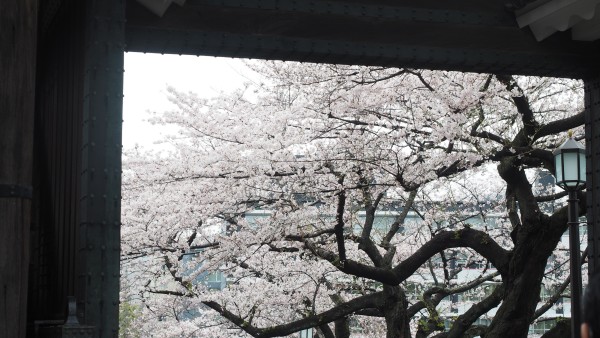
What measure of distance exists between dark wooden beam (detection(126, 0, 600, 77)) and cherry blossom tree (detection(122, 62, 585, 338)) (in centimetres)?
429

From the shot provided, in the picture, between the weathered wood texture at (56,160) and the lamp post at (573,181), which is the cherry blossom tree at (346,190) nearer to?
the lamp post at (573,181)

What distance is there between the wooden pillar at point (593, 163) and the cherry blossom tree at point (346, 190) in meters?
3.83

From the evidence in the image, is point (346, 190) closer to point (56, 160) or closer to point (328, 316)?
point (328, 316)

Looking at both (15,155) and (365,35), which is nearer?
(15,155)

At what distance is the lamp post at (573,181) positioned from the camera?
769cm

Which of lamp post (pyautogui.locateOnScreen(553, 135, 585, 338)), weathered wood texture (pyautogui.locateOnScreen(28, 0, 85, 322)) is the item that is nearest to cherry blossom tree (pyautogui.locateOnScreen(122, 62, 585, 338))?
lamp post (pyautogui.locateOnScreen(553, 135, 585, 338))

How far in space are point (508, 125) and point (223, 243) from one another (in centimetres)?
518

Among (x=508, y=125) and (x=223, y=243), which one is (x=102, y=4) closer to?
(x=508, y=125)

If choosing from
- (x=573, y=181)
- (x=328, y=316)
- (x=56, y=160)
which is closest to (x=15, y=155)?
(x=56, y=160)

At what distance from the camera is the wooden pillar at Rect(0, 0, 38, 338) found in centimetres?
369

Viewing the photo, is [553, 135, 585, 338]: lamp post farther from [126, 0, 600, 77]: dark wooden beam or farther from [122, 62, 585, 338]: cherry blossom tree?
[122, 62, 585, 338]: cherry blossom tree

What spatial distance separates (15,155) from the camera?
376 cm

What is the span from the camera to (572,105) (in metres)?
12.8

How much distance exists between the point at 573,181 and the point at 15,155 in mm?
5676
